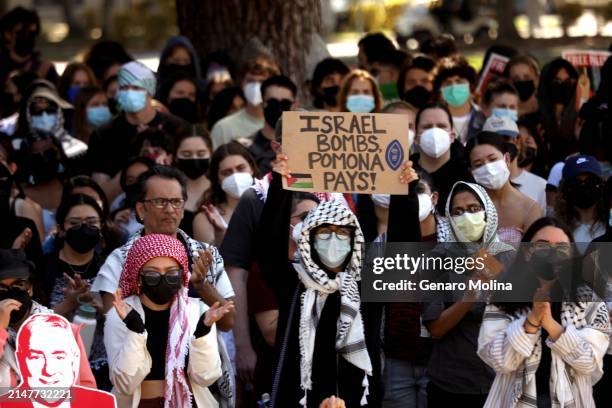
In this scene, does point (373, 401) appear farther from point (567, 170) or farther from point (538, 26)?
point (538, 26)

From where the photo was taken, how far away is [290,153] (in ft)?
26.2

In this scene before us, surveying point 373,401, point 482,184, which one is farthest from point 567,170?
point 373,401

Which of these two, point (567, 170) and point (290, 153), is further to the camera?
point (567, 170)

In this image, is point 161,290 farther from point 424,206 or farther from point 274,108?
point 274,108

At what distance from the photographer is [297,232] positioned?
25.6ft

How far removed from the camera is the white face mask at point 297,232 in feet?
25.2

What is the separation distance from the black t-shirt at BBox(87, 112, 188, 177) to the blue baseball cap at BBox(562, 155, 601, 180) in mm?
2988

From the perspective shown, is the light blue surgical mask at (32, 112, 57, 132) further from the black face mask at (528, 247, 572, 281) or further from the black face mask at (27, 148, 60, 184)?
the black face mask at (528, 247, 572, 281)

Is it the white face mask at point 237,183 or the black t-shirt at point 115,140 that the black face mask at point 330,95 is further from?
the white face mask at point 237,183

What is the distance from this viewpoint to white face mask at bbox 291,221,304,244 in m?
7.68

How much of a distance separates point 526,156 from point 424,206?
2.12m

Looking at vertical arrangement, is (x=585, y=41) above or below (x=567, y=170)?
above

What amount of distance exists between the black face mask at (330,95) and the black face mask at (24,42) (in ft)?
9.29

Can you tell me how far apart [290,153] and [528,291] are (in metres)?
1.39
